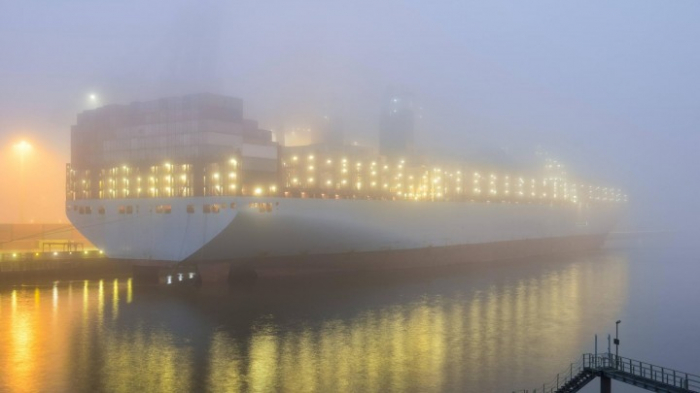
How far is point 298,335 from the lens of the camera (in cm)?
3581

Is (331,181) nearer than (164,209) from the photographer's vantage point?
No

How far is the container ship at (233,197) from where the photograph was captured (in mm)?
53406

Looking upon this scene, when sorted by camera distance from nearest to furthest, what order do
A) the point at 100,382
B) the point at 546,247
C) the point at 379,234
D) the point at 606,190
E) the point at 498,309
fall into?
the point at 100,382
the point at 498,309
the point at 379,234
the point at 546,247
the point at 606,190

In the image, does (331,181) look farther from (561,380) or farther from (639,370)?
(639,370)

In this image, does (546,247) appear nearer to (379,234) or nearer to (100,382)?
(379,234)

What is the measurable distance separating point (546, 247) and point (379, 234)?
162 feet

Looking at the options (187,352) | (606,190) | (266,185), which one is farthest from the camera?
(606,190)

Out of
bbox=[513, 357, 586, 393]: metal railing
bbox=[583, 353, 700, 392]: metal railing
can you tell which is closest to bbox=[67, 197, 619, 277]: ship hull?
bbox=[513, 357, 586, 393]: metal railing

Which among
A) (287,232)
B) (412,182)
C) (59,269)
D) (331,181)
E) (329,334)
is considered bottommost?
(329,334)

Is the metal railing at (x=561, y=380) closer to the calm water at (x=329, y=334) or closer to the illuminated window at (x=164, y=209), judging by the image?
the calm water at (x=329, y=334)

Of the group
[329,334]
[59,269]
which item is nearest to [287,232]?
[329,334]

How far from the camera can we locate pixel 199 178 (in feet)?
176

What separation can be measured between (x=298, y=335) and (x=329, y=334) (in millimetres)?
1855

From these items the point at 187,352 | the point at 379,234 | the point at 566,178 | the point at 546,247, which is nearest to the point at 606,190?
the point at 566,178
